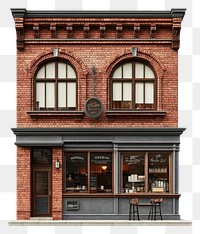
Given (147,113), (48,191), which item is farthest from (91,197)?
(147,113)

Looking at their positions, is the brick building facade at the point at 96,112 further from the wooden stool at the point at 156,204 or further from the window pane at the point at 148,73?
the wooden stool at the point at 156,204

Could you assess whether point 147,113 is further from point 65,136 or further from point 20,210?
point 20,210

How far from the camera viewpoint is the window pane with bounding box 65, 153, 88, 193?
36469mm

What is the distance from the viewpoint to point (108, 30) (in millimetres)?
36781

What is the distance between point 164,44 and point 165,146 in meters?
4.83

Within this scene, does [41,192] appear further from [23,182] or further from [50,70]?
[50,70]

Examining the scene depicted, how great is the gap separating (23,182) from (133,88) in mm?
6767

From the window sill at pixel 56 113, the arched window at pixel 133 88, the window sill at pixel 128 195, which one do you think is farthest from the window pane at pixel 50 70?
the window sill at pixel 128 195

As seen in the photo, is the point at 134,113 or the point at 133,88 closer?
the point at 134,113

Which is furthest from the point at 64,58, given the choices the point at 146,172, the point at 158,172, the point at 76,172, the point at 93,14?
the point at 158,172

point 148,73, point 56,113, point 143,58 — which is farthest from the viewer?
point 148,73

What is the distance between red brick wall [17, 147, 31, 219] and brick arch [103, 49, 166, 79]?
213 inches

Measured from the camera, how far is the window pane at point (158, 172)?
3647 centimetres

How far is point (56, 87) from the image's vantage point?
120ft
